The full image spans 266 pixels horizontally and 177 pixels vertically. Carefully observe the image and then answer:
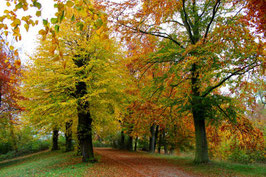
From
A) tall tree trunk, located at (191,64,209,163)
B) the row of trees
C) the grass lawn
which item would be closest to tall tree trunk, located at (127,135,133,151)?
the grass lawn

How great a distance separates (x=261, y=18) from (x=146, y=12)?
4.05 m

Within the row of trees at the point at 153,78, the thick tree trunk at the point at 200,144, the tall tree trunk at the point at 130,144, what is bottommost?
the tall tree trunk at the point at 130,144

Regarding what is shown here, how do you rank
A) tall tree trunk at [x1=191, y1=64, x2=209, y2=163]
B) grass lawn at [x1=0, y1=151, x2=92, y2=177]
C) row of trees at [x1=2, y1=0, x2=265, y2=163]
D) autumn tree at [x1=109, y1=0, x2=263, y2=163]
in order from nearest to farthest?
autumn tree at [x1=109, y1=0, x2=263, y2=163] < row of trees at [x1=2, y1=0, x2=265, y2=163] < grass lawn at [x1=0, y1=151, x2=92, y2=177] < tall tree trunk at [x1=191, y1=64, x2=209, y2=163]

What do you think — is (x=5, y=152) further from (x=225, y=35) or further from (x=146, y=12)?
(x=225, y=35)

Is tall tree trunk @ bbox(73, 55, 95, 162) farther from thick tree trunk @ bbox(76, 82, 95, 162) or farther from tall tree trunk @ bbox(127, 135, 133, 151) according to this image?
tall tree trunk @ bbox(127, 135, 133, 151)

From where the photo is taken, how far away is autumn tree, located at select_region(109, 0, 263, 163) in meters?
6.31

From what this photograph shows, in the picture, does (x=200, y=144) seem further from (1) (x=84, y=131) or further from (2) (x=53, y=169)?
(2) (x=53, y=169)

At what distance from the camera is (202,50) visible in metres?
7.17

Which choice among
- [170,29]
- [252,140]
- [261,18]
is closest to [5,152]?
[170,29]

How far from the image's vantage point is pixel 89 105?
10.4 m

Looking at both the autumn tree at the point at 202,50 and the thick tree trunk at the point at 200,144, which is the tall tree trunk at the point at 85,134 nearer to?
the autumn tree at the point at 202,50

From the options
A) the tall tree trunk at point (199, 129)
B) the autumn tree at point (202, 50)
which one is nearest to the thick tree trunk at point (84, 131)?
the autumn tree at point (202, 50)

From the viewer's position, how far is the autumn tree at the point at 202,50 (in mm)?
6312

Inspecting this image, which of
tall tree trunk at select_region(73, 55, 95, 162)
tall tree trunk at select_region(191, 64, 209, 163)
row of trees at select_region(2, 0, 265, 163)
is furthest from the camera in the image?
tall tree trunk at select_region(73, 55, 95, 162)
